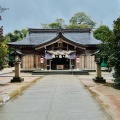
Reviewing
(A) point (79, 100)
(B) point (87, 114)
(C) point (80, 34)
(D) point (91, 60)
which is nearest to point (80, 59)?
(D) point (91, 60)

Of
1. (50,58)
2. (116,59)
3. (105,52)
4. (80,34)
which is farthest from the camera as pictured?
(80,34)

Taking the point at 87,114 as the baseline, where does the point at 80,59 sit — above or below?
above

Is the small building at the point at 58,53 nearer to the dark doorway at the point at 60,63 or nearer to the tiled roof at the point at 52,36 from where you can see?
the dark doorway at the point at 60,63

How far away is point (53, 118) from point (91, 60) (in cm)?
3371

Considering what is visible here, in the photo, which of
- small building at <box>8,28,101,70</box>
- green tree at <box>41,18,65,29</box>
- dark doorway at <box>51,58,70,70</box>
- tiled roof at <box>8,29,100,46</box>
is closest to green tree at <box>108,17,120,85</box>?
small building at <box>8,28,101,70</box>

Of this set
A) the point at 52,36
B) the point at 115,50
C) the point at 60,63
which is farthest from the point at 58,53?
the point at 115,50

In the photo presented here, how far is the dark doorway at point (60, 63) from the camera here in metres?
41.0

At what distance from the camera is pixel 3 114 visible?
8.27 meters

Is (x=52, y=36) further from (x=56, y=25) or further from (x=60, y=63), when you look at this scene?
(x=56, y=25)

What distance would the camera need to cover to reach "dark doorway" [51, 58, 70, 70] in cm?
4104

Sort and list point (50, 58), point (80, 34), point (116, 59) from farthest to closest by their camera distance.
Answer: point (80, 34) < point (50, 58) < point (116, 59)

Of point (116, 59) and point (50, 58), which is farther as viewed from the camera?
point (50, 58)

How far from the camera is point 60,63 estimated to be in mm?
42094

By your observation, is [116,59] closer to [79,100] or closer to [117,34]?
[117,34]
